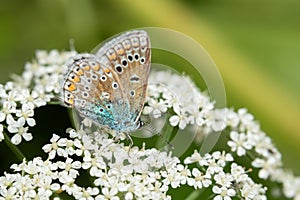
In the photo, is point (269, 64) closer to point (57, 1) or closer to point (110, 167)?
point (57, 1)

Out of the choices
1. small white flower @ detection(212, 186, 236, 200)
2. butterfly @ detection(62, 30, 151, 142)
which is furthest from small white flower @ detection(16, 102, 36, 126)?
small white flower @ detection(212, 186, 236, 200)

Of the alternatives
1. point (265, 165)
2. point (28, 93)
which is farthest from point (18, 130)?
point (265, 165)

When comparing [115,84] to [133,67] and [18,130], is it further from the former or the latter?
[18,130]

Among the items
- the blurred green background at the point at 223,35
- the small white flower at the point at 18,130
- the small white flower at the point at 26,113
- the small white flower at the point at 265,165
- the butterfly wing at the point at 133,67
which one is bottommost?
the small white flower at the point at 18,130

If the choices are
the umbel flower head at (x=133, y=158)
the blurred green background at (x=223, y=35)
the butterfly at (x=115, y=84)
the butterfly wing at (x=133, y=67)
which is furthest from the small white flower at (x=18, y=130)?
the blurred green background at (x=223, y=35)

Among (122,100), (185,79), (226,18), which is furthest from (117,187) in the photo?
(226,18)

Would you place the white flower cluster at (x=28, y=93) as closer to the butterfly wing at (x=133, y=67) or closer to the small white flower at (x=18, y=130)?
the small white flower at (x=18, y=130)
